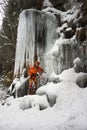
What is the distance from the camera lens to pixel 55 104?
8422 mm

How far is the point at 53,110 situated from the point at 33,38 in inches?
185

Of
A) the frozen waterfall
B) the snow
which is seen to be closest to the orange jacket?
the snow

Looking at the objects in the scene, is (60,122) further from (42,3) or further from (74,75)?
(42,3)

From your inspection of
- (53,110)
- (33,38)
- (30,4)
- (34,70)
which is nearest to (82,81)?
(53,110)

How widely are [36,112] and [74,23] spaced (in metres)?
5.64

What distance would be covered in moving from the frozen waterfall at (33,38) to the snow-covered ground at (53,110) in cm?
215

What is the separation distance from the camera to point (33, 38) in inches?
457

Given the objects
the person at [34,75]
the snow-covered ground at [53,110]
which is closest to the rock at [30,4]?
the person at [34,75]

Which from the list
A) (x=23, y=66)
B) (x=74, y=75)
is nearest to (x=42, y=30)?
(x=23, y=66)

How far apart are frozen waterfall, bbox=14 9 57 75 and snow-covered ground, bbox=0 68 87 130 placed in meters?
2.15

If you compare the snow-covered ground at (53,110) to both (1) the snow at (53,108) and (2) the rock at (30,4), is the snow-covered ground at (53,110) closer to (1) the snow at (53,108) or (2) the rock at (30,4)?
(1) the snow at (53,108)

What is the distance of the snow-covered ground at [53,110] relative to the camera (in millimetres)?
6746

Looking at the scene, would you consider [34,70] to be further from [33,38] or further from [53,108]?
[53,108]

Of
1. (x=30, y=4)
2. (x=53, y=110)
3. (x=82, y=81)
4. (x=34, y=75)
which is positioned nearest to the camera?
(x=53, y=110)
